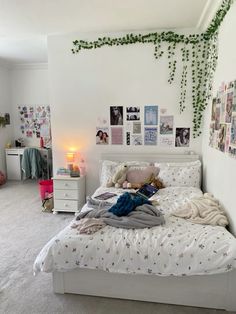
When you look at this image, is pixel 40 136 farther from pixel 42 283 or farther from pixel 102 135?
pixel 42 283

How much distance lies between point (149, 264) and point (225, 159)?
1.24 metres

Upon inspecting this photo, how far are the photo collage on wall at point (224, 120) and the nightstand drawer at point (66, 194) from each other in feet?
6.64

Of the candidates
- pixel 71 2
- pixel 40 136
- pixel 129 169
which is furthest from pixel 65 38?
pixel 40 136

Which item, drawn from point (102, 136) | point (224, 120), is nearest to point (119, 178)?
point (102, 136)

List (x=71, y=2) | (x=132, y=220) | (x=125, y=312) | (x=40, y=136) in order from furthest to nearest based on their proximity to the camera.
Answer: (x=40, y=136), (x=71, y=2), (x=132, y=220), (x=125, y=312)

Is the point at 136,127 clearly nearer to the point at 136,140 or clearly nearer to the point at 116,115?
the point at 136,140

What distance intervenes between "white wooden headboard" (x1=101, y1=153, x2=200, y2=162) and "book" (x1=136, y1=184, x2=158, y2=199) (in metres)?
0.70

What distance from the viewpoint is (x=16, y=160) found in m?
5.85

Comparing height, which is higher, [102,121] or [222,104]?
[222,104]

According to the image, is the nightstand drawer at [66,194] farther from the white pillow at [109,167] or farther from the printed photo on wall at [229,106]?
the printed photo on wall at [229,106]

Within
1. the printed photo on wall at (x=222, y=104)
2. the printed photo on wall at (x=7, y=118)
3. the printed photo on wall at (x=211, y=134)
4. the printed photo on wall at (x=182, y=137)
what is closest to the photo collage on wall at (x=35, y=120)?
the printed photo on wall at (x=7, y=118)

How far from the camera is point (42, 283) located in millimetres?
→ 2242

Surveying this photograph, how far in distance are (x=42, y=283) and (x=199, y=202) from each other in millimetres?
1626

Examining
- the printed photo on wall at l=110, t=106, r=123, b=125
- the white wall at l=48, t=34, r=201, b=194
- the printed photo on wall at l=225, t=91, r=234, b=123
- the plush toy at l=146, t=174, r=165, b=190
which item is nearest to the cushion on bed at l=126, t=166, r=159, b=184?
the plush toy at l=146, t=174, r=165, b=190
